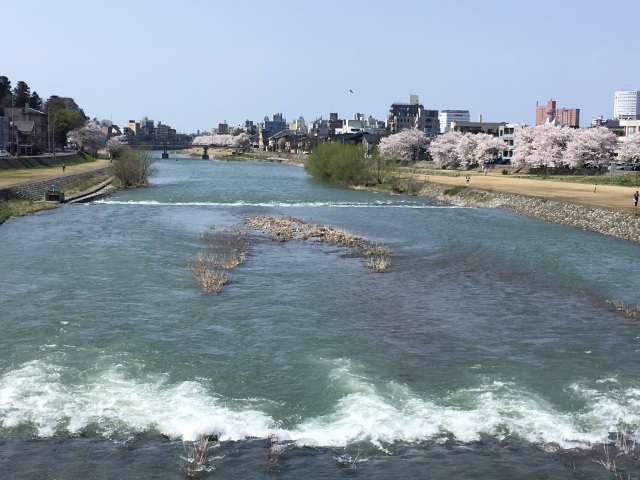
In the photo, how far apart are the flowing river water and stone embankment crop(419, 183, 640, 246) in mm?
7655

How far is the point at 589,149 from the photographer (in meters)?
81.2

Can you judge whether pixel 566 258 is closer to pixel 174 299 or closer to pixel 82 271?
pixel 174 299

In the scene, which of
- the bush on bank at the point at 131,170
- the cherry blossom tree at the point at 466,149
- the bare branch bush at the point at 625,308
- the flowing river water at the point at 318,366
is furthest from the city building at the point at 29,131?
the bare branch bush at the point at 625,308

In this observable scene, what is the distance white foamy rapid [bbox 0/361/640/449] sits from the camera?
11.4 meters

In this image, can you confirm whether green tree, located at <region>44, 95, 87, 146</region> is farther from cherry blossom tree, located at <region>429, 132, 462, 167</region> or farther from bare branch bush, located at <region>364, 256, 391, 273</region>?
bare branch bush, located at <region>364, 256, 391, 273</region>

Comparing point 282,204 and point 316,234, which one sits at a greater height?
point 282,204

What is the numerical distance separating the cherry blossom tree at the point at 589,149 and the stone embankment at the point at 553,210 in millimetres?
25473

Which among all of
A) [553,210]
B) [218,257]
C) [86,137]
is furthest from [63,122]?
[218,257]

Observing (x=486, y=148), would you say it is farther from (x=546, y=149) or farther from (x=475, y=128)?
(x=475, y=128)

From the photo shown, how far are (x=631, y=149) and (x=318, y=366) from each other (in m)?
78.5

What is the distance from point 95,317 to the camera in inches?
712

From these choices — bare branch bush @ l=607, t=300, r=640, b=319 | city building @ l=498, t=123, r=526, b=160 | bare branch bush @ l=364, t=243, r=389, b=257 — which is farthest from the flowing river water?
city building @ l=498, t=123, r=526, b=160

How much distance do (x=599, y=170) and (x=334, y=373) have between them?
75.4 metres

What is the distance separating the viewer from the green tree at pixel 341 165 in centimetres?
7269
